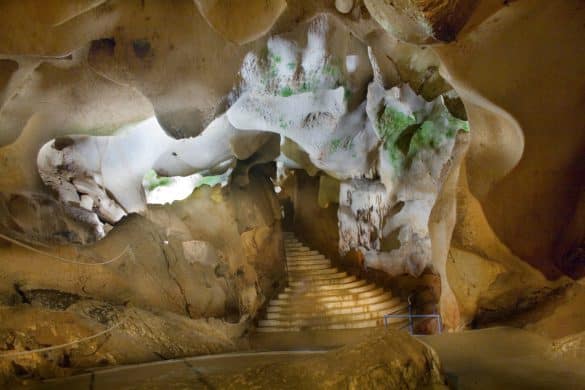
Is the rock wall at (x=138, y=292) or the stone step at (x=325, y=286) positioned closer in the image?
the rock wall at (x=138, y=292)

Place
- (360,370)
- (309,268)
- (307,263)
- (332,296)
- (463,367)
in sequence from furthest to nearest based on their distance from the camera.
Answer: (307,263) < (309,268) < (332,296) < (463,367) < (360,370)

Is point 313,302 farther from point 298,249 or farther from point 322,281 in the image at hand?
point 298,249

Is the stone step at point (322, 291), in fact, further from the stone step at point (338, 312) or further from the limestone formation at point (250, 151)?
the limestone formation at point (250, 151)

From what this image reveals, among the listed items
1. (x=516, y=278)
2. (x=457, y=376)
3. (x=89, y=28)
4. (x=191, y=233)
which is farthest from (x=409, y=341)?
(x=191, y=233)

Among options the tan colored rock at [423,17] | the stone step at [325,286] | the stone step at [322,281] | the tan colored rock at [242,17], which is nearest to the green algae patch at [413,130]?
the stone step at [325,286]

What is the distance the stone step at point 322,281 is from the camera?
1198 centimetres

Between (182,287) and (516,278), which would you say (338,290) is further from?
(516,278)

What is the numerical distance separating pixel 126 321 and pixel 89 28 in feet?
9.53

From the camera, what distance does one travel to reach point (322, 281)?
12.3 m

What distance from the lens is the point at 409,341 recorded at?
322 centimetres

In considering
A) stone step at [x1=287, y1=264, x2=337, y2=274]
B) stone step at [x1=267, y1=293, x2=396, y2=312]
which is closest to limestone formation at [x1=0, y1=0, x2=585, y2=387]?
stone step at [x1=267, y1=293, x2=396, y2=312]

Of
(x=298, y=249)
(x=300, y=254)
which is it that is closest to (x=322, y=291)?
(x=300, y=254)

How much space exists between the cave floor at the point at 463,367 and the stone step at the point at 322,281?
7.16m

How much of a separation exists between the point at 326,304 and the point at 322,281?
120 cm
